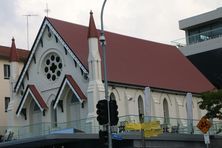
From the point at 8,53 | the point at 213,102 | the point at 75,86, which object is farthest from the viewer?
the point at 8,53

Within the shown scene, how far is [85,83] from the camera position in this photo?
45.7 meters

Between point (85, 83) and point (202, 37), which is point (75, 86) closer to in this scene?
point (85, 83)

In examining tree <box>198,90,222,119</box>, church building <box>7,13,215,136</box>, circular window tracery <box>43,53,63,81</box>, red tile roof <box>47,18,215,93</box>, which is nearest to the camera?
tree <box>198,90,222,119</box>

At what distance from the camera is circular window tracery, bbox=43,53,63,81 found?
48469 mm

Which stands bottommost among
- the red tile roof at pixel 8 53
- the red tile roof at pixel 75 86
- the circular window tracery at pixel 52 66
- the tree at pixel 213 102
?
the tree at pixel 213 102

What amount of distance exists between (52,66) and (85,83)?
4708 mm

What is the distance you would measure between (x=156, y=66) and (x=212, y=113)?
13740 mm

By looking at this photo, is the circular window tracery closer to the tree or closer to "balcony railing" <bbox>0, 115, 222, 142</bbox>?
"balcony railing" <bbox>0, 115, 222, 142</bbox>

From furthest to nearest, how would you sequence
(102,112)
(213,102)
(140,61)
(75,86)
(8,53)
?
(8,53) < (140,61) < (75,86) < (213,102) < (102,112)

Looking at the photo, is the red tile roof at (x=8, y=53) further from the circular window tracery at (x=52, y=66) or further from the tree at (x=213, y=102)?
the tree at (x=213, y=102)

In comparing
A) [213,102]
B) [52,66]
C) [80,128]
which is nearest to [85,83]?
[80,128]

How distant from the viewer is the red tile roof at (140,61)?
47812 millimetres

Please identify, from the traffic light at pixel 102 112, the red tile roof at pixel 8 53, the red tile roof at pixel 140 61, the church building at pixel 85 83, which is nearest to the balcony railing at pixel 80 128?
the church building at pixel 85 83

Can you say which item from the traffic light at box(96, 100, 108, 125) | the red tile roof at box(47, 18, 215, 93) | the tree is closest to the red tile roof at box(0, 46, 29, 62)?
the red tile roof at box(47, 18, 215, 93)
